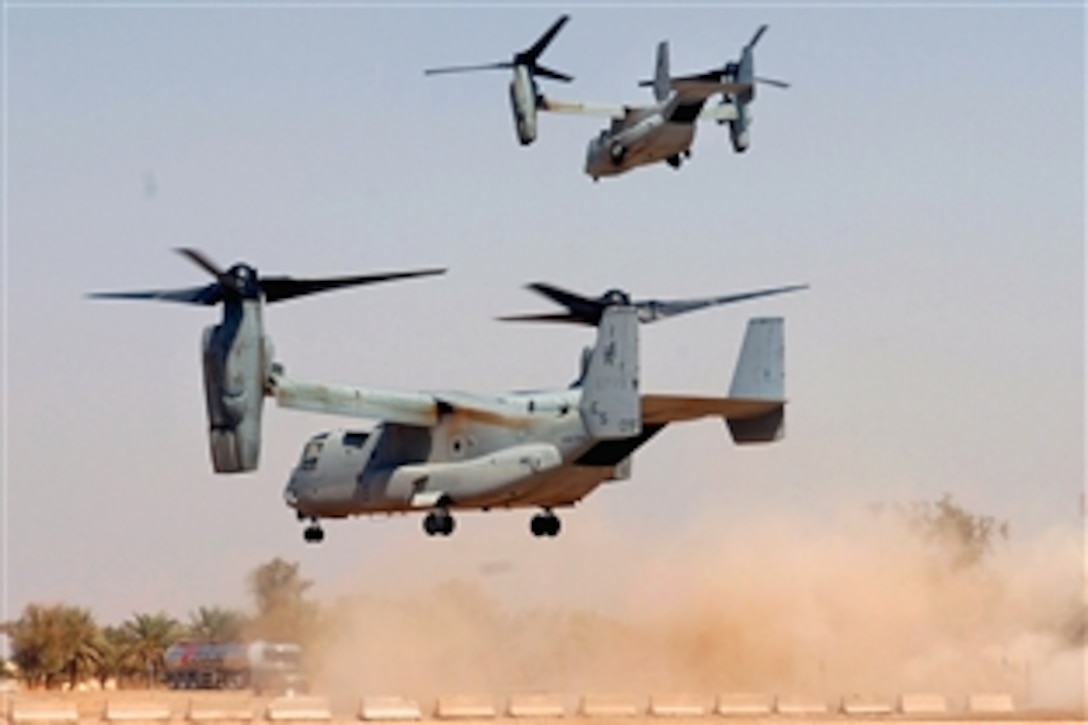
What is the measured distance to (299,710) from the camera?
247ft

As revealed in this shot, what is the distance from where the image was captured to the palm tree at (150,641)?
11588 centimetres

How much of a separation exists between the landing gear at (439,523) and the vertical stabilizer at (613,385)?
23.6ft

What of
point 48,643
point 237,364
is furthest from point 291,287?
point 48,643

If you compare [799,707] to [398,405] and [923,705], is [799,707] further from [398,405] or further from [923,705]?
[398,405]

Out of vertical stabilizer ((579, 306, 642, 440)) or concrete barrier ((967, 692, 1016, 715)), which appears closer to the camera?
vertical stabilizer ((579, 306, 642, 440))

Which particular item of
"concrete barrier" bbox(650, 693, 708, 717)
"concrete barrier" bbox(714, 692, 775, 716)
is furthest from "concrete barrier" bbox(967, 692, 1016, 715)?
"concrete barrier" bbox(650, 693, 708, 717)

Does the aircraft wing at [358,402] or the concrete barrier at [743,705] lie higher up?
the aircraft wing at [358,402]

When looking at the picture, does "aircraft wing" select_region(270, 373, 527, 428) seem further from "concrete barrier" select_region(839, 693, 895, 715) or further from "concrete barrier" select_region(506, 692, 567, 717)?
"concrete barrier" select_region(839, 693, 895, 715)

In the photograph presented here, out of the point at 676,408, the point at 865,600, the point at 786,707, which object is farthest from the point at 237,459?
the point at 865,600

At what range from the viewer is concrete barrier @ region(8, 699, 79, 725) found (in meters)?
68.1

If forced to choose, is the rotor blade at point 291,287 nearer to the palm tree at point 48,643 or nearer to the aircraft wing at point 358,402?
the aircraft wing at point 358,402

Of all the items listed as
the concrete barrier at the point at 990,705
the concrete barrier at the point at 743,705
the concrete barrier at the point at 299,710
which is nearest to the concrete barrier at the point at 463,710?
the concrete barrier at the point at 299,710

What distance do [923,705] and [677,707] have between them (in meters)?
9.09

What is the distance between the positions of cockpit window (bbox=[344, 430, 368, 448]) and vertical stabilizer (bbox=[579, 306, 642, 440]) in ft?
37.0
